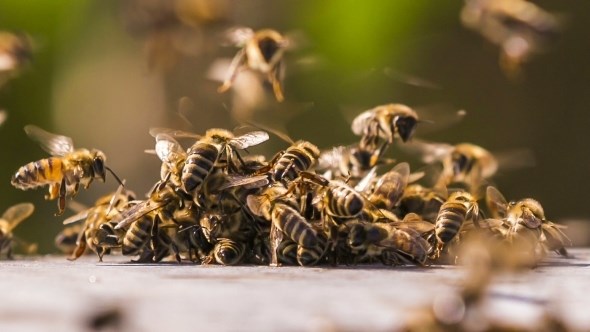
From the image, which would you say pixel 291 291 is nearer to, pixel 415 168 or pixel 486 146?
pixel 415 168

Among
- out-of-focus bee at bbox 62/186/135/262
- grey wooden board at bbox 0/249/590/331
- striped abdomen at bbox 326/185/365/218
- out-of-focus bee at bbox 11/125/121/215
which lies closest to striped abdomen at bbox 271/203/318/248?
striped abdomen at bbox 326/185/365/218

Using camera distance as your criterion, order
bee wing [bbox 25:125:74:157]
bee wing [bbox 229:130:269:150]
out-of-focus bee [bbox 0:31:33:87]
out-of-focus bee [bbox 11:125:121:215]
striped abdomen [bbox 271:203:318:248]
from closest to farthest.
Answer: striped abdomen [bbox 271:203:318:248] < bee wing [bbox 229:130:269:150] < out-of-focus bee [bbox 11:125:121:215] < bee wing [bbox 25:125:74:157] < out-of-focus bee [bbox 0:31:33:87]

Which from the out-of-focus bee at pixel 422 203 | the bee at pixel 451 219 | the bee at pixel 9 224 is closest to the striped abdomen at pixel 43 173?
the bee at pixel 9 224

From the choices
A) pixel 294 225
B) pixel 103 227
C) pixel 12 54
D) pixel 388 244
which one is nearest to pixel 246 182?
pixel 294 225

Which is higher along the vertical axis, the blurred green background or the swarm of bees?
the blurred green background

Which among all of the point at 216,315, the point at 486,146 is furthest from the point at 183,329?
the point at 486,146

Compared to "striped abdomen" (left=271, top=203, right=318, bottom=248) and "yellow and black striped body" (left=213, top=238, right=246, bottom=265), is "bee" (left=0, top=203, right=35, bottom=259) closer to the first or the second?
"yellow and black striped body" (left=213, top=238, right=246, bottom=265)
